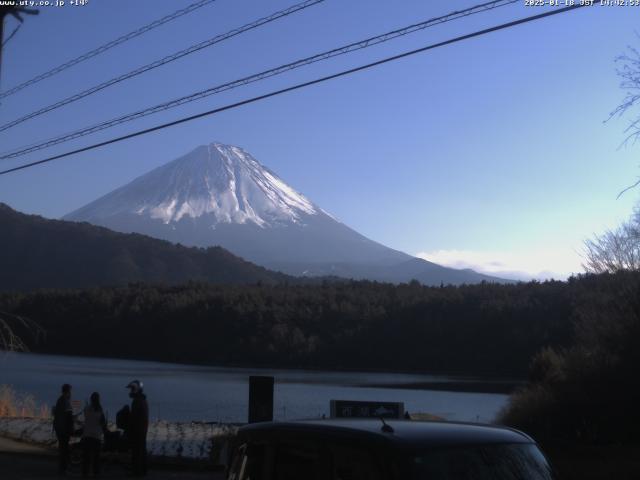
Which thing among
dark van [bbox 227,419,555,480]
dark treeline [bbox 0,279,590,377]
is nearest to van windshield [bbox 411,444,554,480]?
dark van [bbox 227,419,555,480]

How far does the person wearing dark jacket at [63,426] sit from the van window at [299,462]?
9970mm

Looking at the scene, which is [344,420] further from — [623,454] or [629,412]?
[629,412]

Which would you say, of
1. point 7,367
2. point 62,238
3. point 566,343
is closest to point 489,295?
point 566,343

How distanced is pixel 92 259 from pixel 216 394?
277ft

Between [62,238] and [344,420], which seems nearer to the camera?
[344,420]

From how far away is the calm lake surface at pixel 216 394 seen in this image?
102 feet

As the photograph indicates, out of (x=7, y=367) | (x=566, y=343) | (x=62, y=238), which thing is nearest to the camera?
(x=566, y=343)

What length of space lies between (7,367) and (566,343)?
113 feet

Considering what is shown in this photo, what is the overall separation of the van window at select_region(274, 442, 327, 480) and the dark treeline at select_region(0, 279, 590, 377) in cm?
4940

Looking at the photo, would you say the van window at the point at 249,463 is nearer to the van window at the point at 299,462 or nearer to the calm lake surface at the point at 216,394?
the van window at the point at 299,462

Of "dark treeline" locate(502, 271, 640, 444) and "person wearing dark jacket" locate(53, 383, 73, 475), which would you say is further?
"dark treeline" locate(502, 271, 640, 444)

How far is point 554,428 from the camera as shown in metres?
25.5

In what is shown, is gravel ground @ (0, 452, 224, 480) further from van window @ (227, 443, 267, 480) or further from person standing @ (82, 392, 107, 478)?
van window @ (227, 443, 267, 480)

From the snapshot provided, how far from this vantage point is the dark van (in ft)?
16.6
